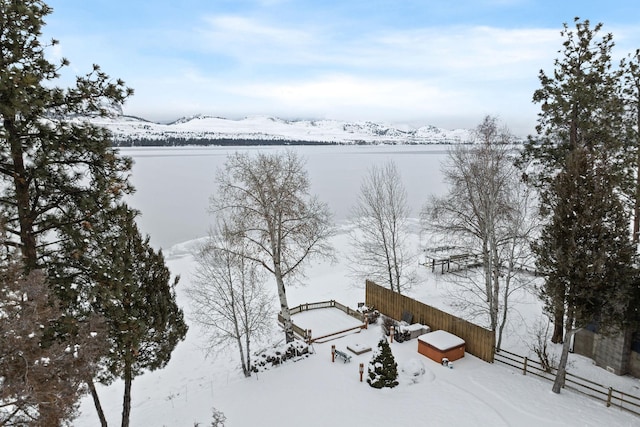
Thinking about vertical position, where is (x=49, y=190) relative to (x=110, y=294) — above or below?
above

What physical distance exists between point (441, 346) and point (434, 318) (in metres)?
2.27

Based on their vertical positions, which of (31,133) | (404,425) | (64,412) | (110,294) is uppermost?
(31,133)

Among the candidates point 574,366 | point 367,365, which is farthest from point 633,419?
point 367,365

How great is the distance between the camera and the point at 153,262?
33.8 ft

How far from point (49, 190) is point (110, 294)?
2.38 meters

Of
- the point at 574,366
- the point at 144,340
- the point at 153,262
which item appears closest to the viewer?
the point at 144,340

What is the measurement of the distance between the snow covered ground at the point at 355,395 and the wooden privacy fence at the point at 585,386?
27 cm

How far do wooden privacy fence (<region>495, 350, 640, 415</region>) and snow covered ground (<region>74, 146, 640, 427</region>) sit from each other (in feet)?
0.87

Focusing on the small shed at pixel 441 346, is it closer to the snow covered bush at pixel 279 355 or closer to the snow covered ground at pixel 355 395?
the snow covered ground at pixel 355 395

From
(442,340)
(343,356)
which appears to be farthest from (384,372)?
(442,340)

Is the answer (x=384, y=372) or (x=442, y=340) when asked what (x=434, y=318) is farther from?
(x=384, y=372)

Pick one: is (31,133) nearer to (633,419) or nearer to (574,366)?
(633,419)

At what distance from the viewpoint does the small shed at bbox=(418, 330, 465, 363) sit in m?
13.1

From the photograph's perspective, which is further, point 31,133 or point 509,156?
point 509,156
